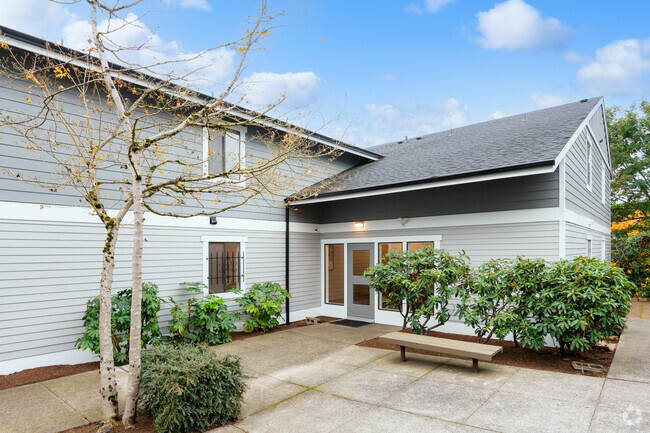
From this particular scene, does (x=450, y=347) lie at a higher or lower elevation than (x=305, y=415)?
higher

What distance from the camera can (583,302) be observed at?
507cm

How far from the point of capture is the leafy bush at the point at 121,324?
538 cm

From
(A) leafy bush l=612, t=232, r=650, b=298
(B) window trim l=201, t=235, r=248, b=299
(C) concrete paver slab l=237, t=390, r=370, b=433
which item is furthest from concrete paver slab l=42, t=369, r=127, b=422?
(A) leafy bush l=612, t=232, r=650, b=298

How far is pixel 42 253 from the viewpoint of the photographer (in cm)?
546

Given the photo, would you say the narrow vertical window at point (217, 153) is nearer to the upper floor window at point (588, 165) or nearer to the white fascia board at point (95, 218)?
the white fascia board at point (95, 218)

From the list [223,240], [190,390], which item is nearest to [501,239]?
[223,240]

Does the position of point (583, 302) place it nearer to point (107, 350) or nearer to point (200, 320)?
point (107, 350)

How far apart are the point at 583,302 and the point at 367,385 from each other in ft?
10.4

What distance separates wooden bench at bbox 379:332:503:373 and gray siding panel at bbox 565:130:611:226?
3.44 metres

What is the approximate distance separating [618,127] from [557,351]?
17.8m

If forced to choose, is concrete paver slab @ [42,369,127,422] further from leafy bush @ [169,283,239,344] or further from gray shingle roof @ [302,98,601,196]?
gray shingle roof @ [302,98,601,196]

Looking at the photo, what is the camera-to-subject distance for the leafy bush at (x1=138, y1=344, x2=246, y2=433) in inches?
133

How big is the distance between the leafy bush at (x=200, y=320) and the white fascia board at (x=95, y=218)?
1228 mm

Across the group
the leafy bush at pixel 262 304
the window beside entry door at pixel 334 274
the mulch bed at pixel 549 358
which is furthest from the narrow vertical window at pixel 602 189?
the leafy bush at pixel 262 304
